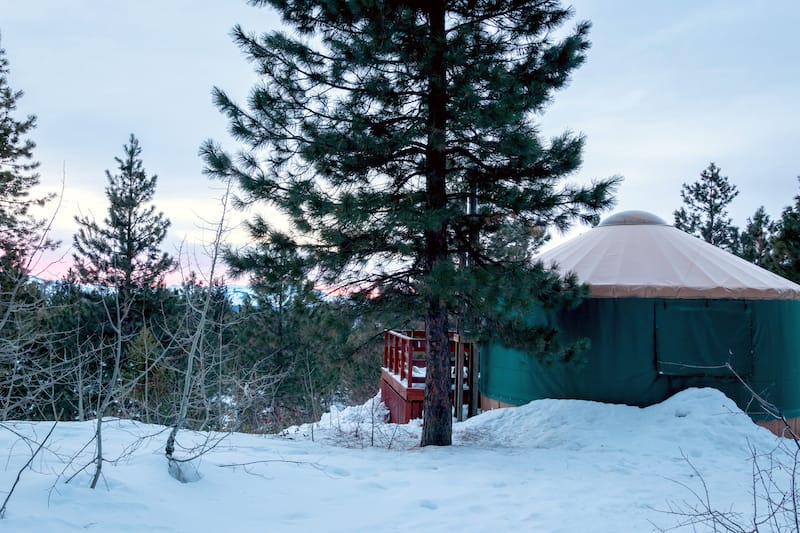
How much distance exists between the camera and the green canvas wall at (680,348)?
21.9 feet

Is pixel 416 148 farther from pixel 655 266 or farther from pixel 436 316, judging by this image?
pixel 655 266

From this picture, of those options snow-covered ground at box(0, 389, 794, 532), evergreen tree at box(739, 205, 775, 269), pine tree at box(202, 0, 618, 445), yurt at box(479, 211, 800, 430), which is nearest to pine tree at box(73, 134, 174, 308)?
snow-covered ground at box(0, 389, 794, 532)

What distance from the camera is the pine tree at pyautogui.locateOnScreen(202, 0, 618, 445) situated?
531cm

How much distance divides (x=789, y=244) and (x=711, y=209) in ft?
30.5

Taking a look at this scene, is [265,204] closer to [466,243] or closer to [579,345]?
[466,243]

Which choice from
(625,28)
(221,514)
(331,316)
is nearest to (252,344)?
(331,316)

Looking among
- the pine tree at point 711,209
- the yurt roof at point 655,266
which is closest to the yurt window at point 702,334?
the yurt roof at point 655,266

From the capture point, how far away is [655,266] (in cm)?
714

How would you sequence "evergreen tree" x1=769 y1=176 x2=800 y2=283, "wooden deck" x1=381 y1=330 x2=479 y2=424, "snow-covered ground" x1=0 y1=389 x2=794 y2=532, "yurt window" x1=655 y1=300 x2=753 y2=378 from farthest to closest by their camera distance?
"evergreen tree" x1=769 y1=176 x2=800 y2=283 < "wooden deck" x1=381 y1=330 x2=479 y2=424 < "yurt window" x1=655 y1=300 x2=753 y2=378 < "snow-covered ground" x1=0 y1=389 x2=794 y2=532

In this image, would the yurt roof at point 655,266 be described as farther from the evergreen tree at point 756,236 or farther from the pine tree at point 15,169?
the evergreen tree at point 756,236

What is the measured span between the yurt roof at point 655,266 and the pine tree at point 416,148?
3.71 feet

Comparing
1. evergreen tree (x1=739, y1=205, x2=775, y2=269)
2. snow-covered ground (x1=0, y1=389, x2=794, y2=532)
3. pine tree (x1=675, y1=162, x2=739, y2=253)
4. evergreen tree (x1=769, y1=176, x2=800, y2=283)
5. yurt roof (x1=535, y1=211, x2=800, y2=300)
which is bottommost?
snow-covered ground (x1=0, y1=389, x2=794, y2=532)

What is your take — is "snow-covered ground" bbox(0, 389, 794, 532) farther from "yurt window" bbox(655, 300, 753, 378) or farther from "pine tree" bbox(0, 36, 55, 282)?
"pine tree" bbox(0, 36, 55, 282)

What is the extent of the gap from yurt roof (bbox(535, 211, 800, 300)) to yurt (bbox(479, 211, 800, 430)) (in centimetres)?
1
